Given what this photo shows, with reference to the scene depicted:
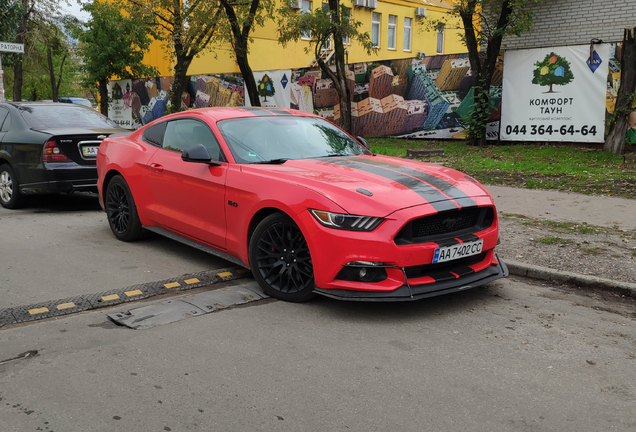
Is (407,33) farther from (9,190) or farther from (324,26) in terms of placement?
(9,190)

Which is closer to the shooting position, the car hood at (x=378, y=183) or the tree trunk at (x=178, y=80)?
the car hood at (x=378, y=183)

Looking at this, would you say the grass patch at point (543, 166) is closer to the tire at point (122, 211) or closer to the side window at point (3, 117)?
the tire at point (122, 211)

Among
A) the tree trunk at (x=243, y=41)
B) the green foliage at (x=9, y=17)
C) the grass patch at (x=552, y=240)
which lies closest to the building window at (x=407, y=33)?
the tree trunk at (x=243, y=41)

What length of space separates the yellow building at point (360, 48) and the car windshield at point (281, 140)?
26.2m

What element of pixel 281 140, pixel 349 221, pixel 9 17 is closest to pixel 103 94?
pixel 9 17

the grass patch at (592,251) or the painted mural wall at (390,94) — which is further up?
the painted mural wall at (390,94)

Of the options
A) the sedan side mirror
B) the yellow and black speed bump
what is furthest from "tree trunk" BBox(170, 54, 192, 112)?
the yellow and black speed bump

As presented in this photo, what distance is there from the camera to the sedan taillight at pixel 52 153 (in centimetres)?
877

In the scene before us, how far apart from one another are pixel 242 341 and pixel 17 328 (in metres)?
1.62

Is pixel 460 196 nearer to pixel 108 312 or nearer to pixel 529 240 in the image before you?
pixel 529 240

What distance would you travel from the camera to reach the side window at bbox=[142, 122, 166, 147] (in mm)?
6547

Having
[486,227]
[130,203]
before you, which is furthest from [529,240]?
[130,203]

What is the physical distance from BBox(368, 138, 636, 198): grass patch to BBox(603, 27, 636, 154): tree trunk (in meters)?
0.37

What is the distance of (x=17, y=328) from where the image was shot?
424 cm
